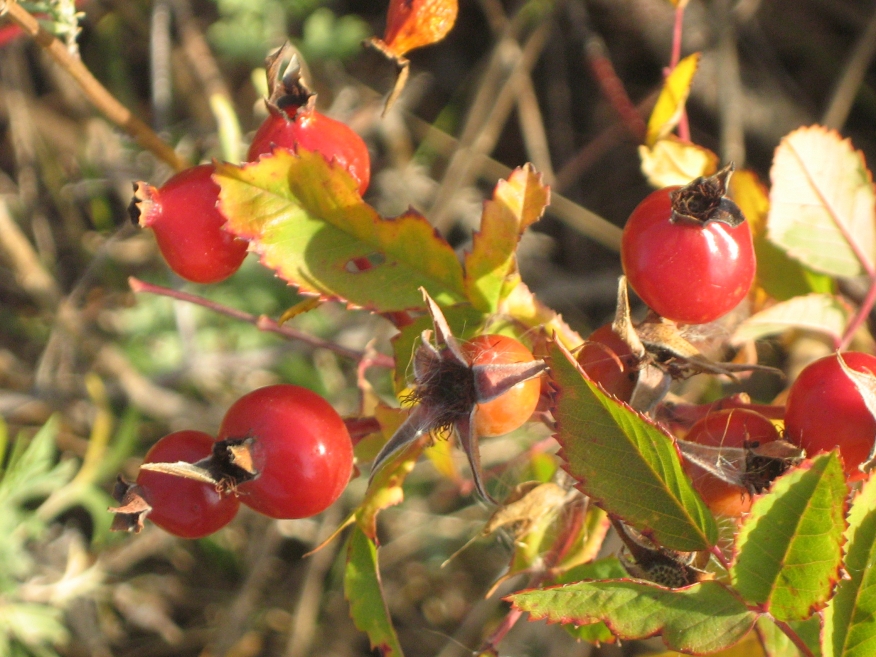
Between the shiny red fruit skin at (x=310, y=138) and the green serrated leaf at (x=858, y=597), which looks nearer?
the green serrated leaf at (x=858, y=597)

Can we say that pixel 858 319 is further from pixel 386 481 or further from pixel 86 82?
pixel 86 82

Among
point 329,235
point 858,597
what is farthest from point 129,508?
point 858,597

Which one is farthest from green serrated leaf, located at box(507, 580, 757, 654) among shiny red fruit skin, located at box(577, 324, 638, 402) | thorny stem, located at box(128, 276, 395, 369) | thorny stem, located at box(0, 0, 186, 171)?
thorny stem, located at box(0, 0, 186, 171)

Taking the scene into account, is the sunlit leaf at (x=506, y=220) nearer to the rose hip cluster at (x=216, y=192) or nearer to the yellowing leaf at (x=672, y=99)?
A: the rose hip cluster at (x=216, y=192)

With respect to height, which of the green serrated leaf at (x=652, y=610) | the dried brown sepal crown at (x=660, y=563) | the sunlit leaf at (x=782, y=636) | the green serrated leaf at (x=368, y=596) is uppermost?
the green serrated leaf at (x=652, y=610)

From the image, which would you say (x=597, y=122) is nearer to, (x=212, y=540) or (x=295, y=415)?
(x=212, y=540)

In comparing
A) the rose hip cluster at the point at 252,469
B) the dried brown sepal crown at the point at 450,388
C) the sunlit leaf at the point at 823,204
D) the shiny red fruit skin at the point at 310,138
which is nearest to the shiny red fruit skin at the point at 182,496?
the rose hip cluster at the point at 252,469

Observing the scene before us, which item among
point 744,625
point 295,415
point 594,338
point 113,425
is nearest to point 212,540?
point 113,425
